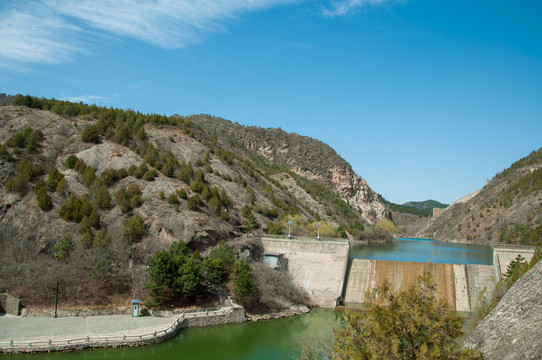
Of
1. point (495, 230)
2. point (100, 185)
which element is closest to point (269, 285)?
point (100, 185)

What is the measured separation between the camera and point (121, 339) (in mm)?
25109

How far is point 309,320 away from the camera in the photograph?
110 ft

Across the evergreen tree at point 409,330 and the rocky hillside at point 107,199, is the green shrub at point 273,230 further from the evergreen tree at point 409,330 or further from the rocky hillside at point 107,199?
the evergreen tree at point 409,330

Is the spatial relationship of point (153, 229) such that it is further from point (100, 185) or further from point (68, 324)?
point (68, 324)

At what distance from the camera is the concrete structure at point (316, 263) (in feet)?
128

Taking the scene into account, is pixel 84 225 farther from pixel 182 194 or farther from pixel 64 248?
pixel 182 194

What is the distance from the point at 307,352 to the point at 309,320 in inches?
611

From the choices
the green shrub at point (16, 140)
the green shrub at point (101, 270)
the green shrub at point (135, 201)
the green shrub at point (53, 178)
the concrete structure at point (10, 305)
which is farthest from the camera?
the green shrub at point (16, 140)

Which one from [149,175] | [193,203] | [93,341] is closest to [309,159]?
[149,175]

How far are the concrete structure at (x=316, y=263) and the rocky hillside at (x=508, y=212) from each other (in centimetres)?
3606

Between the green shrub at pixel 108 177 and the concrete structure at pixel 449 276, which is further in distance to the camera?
the green shrub at pixel 108 177

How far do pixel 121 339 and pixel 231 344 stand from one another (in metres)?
6.93

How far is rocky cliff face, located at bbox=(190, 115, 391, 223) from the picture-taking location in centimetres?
12575

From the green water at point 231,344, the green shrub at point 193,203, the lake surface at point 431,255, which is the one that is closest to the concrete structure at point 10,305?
the green water at point 231,344
